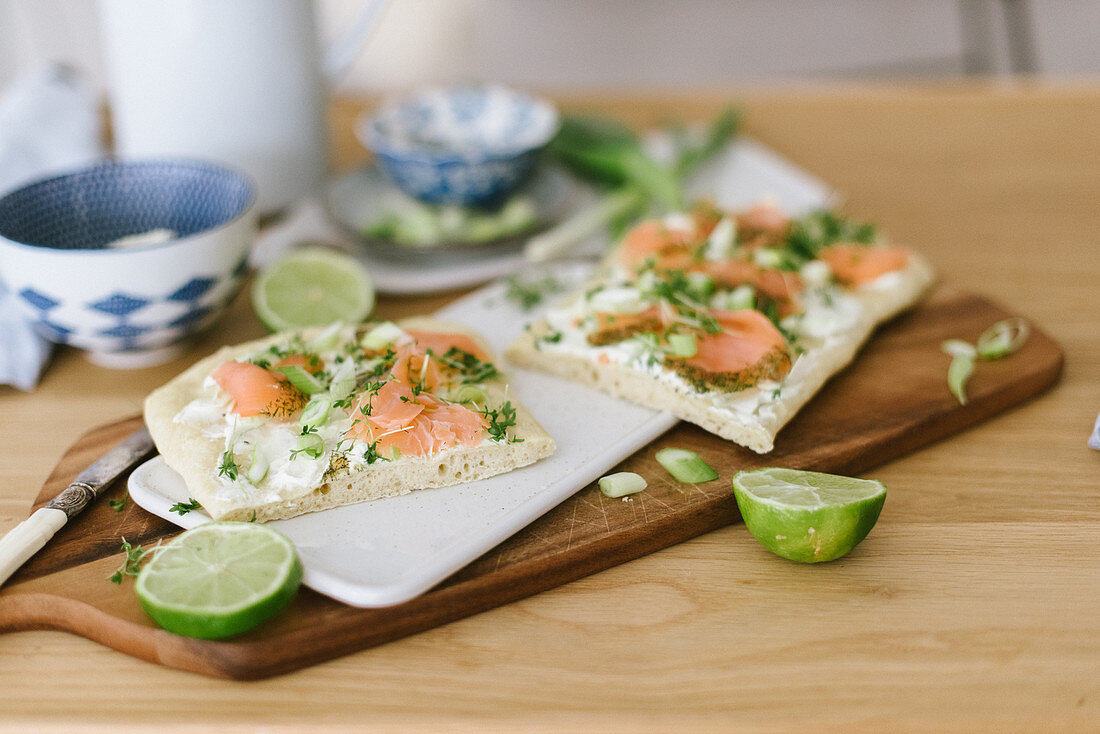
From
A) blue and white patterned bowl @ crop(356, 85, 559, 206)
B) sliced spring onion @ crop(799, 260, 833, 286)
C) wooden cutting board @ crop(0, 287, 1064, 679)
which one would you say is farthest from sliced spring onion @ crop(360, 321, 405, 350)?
sliced spring onion @ crop(799, 260, 833, 286)

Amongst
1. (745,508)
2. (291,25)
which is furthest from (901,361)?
(291,25)

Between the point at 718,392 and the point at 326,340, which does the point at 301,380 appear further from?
the point at 718,392

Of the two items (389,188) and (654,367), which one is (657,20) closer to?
(389,188)

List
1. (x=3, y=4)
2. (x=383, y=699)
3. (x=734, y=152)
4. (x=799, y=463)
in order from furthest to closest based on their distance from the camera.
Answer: (x=3, y=4), (x=734, y=152), (x=799, y=463), (x=383, y=699)

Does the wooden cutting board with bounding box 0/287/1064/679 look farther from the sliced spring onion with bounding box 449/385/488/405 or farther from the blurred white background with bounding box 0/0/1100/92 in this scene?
the blurred white background with bounding box 0/0/1100/92

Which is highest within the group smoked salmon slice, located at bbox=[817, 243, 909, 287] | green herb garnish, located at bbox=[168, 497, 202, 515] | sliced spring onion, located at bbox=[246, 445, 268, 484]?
smoked salmon slice, located at bbox=[817, 243, 909, 287]

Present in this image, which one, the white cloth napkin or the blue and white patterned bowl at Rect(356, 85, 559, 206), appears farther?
the white cloth napkin

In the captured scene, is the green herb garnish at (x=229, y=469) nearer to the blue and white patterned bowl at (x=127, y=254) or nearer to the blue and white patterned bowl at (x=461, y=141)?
the blue and white patterned bowl at (x=127, y=254)

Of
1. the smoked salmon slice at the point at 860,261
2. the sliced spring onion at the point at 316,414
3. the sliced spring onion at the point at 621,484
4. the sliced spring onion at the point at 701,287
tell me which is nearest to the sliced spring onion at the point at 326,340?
the sliced spring onion at the point at 316,414
